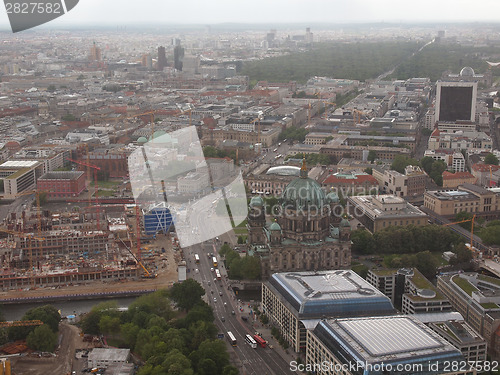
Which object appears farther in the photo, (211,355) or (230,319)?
(230,319)

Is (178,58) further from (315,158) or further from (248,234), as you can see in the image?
(248,234)

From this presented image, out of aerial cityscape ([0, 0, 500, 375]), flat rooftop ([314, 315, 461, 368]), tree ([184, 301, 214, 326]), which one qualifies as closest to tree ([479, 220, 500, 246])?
aerial cityscape ([0, 0, 500, 375])

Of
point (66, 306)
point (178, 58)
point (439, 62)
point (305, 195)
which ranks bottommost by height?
point (439, 62)

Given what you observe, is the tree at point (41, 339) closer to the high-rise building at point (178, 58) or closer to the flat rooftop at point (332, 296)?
the flat rooftop at point (332, 296)

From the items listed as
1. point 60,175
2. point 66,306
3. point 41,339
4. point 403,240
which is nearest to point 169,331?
point 41,339

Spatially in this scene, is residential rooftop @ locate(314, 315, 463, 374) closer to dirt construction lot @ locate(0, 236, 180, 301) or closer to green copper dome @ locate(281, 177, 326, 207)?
green copper dome @ locate(281, 177, 326, 207)

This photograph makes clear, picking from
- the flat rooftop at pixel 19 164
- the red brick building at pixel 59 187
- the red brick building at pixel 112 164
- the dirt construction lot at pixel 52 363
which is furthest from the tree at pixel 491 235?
the flat rooftop at pixel 19 164

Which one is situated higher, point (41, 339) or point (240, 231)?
point (41, 339)
